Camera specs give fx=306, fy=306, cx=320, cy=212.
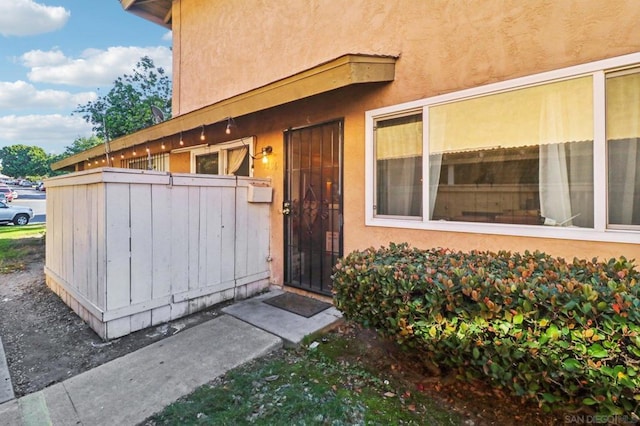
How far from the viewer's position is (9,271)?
21.0ft

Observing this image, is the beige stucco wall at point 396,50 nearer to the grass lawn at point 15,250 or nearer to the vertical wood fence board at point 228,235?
the vertical wood fence board at point 228,235

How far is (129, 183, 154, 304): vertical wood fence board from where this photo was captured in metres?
3.46

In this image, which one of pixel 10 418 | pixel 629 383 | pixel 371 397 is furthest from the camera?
pixel 371 397

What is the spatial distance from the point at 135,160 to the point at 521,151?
946 centimetres

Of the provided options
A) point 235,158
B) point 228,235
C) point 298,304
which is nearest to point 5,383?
point 228,235

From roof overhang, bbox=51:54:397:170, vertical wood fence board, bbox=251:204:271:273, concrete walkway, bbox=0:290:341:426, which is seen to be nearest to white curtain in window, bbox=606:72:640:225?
roof overhang, bbox=51:54:397:170

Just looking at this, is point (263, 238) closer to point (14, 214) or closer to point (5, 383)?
point (5, 383)

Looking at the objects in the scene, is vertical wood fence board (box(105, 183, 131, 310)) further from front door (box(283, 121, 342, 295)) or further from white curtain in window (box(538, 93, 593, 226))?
white curtain in window (box(538, 93, 593, 226))

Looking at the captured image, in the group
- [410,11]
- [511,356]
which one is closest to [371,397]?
[511,356]

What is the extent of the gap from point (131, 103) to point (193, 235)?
45.5 feet

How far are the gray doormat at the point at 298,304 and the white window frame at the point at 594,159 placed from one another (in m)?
1.38

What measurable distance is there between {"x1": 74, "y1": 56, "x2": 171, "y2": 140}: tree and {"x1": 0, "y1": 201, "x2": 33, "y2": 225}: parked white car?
21.7 ft

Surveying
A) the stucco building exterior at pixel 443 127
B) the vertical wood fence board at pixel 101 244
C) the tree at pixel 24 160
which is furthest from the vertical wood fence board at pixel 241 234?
the tree at pixel 24 160

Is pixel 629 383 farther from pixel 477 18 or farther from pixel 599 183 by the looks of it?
pixel 477 18
